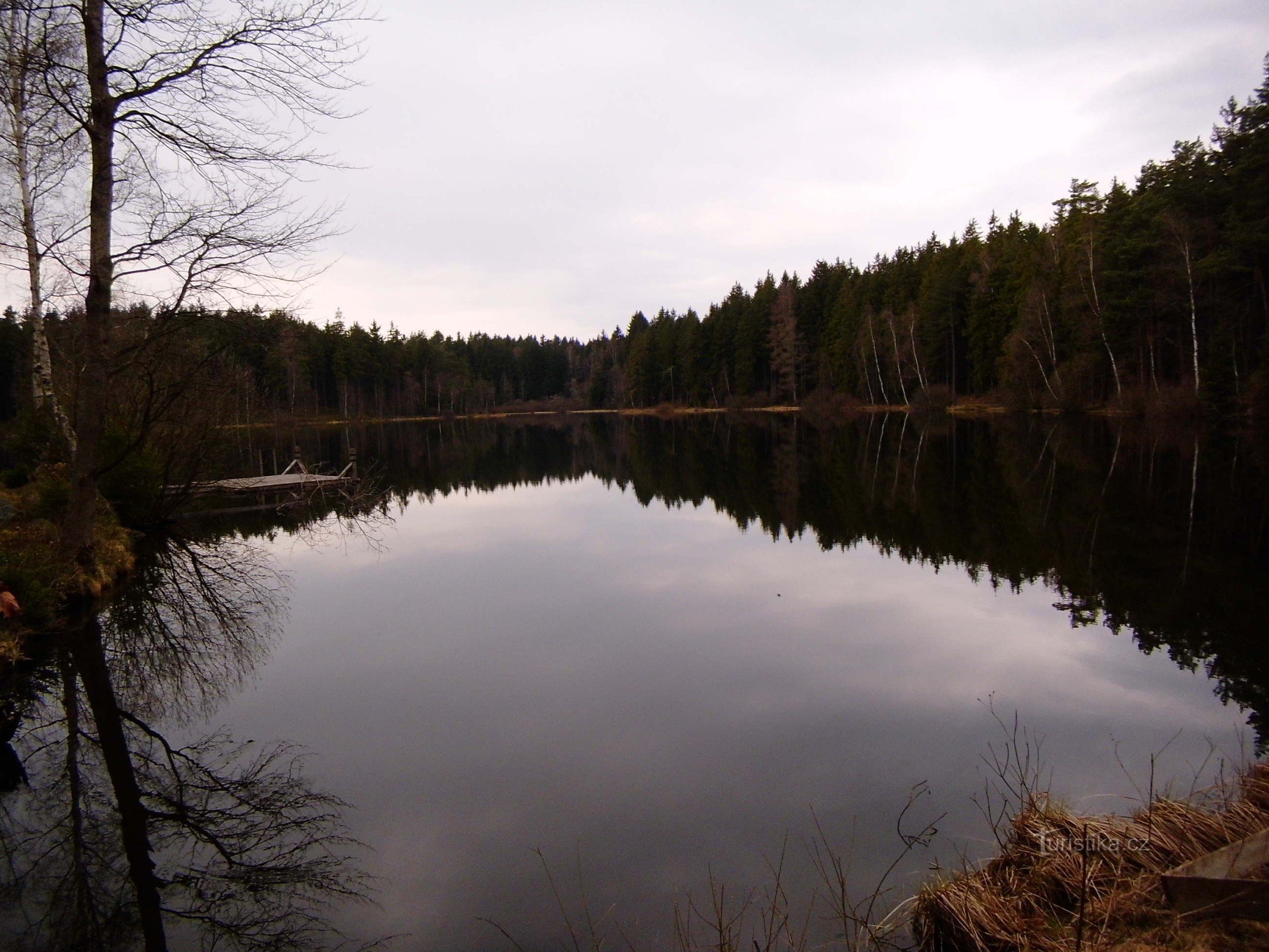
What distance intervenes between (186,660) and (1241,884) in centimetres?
958

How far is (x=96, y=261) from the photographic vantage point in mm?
9008

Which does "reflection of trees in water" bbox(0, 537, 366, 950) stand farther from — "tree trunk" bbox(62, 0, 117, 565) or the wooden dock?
the wooden dock

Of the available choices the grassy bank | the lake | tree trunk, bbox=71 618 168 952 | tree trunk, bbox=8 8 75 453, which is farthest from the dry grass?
tree trunk, bbox=8 8 75 453

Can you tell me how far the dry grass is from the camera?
10.9ft

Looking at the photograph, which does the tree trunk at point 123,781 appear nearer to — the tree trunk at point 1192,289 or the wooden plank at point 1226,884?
the wooden plank at point 1226,884

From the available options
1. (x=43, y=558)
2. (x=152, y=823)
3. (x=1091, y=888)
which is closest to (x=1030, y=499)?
(x=1091, y=888)

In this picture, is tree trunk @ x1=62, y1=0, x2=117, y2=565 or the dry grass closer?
the dry grass

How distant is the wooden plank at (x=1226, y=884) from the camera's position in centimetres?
312

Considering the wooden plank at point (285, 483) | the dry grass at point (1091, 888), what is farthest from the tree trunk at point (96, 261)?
the wooden plank at point (285, 483)

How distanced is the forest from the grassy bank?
239cm

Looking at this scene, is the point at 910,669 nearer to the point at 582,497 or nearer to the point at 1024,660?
the point at 1024,660

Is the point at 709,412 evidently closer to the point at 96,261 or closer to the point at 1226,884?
the point at 96,261

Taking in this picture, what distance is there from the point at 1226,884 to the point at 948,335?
59657 millimetres

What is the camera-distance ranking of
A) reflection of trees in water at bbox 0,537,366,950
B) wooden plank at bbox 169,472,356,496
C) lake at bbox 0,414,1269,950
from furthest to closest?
1. wooden plank at bbox 169,472,356,496
2. lake at bbox 0,414,1269,950
3. reflection of trees in water at bbox 0,537,366,950
